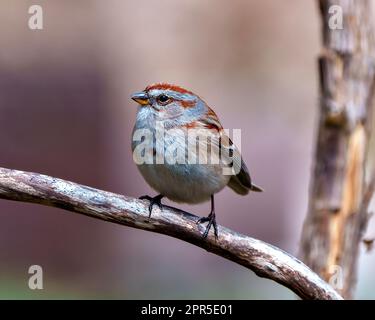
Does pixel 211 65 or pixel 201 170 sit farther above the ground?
pixel 211 65

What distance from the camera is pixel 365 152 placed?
17.4ft

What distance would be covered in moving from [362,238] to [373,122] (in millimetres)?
950

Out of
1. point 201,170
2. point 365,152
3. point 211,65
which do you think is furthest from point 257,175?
point 201,170

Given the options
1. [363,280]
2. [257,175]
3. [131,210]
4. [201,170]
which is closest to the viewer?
[131,210]

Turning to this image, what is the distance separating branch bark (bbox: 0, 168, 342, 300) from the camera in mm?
4066

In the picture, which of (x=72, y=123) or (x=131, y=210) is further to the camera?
(x=72, y=123)

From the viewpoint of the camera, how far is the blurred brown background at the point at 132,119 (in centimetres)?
868

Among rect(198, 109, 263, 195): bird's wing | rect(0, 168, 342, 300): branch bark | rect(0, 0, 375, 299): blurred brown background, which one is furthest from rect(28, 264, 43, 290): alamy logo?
rect(0, 168, 342, 300): branch bark

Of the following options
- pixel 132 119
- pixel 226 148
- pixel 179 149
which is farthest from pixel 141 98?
pixel 132 119

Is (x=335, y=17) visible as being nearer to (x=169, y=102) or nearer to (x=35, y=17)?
(x=169, y=102)

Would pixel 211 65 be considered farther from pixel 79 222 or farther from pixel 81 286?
pixel 81 286

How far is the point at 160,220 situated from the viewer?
4.23 metres

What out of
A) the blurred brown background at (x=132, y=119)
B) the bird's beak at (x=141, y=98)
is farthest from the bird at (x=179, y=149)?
the blurred brown background at (x=132, y=119)

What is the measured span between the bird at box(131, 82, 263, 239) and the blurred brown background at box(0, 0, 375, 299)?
351cm
